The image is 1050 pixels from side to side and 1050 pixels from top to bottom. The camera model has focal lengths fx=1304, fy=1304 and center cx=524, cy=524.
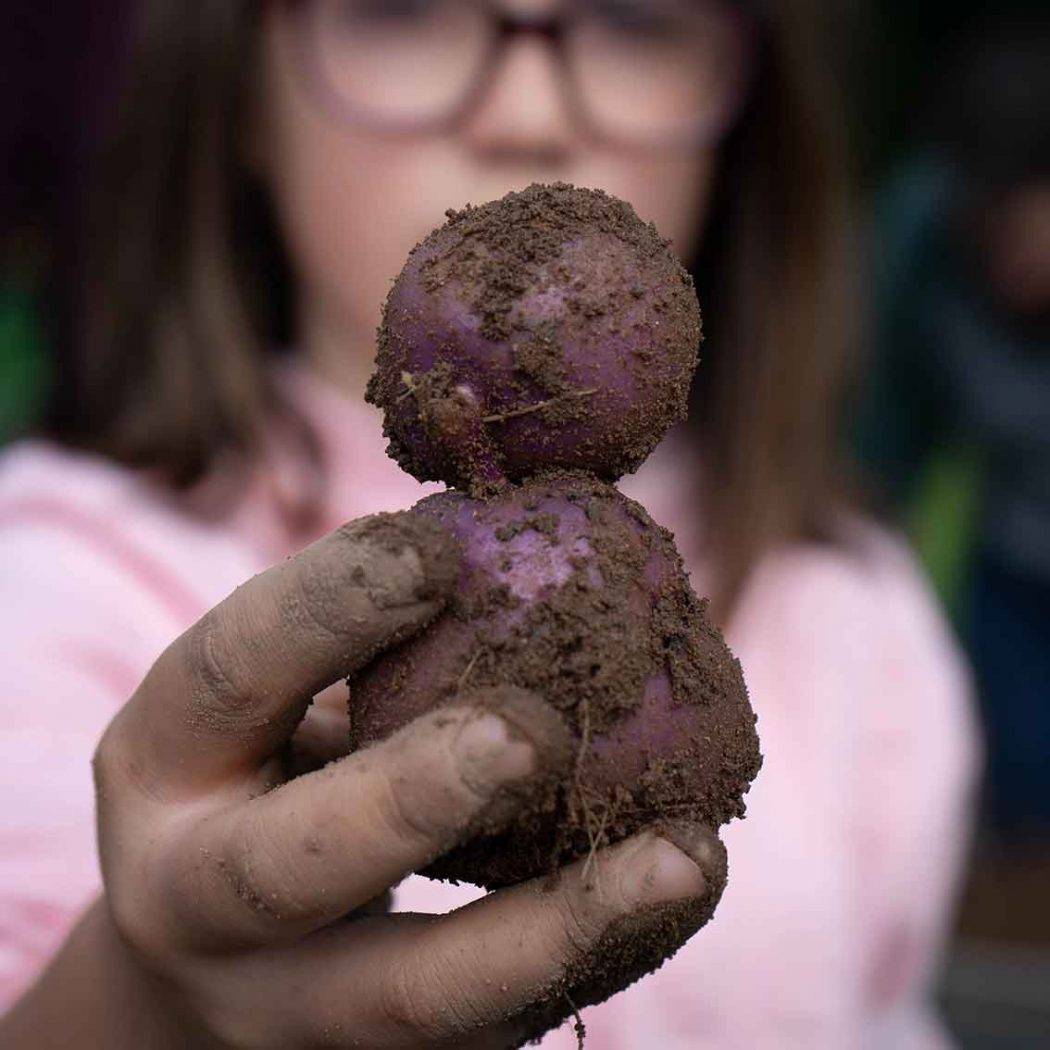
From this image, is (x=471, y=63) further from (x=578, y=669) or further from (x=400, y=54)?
(x=578, y=669)

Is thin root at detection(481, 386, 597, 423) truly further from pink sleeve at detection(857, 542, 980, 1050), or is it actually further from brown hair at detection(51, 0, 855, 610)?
pink sleeve at detection(857, 542, 980, 1050)

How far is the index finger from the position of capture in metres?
0.79

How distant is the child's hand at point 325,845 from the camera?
0.77m

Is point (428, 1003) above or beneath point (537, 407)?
beneath

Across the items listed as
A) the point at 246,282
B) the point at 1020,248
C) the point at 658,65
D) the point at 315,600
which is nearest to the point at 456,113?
the point at 658,65

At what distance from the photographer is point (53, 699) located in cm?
144

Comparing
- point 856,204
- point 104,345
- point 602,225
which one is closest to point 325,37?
point 104,345

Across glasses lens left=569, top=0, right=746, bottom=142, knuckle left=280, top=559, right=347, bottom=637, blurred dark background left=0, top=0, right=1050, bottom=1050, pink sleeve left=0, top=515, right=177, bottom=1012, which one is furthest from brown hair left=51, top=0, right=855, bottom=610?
knuckle left=280, top=559, right=347, bottom=637

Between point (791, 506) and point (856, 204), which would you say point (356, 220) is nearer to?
point (791, 506)

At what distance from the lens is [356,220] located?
1.64 meters

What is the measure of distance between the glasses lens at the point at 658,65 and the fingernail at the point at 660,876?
1066mm

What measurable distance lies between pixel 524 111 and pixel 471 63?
9 cm

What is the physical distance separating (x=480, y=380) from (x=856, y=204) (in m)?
2.69

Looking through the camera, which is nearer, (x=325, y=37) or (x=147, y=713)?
(x=147, y=713)
